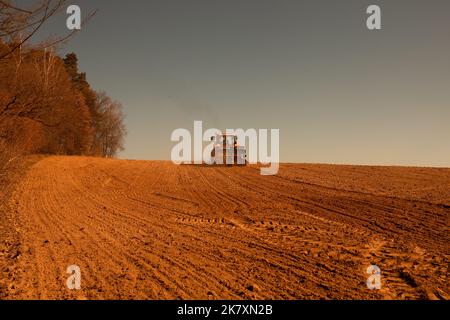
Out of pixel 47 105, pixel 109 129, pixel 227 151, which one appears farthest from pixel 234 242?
pixel 109 129

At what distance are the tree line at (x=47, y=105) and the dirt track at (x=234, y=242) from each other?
244 cm

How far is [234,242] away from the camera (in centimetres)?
741

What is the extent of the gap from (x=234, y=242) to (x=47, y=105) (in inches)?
170

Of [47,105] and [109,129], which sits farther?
[109,129]

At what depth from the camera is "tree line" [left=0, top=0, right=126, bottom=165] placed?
450 cm

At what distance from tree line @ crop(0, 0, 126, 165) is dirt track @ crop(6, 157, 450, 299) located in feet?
7.99

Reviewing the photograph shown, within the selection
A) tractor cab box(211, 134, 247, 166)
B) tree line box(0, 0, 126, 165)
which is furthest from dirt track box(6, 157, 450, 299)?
tractor cab box(211, 134, 247, 166)

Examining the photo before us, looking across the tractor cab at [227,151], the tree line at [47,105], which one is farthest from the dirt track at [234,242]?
the tractor cab at [227,151]

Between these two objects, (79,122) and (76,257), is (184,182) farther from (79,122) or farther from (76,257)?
(79,122)

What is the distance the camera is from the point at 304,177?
19.7 meters

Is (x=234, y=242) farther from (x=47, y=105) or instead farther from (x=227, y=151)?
(x=227, y=151)

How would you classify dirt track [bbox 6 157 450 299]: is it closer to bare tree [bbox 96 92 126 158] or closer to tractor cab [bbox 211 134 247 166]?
tractor cab [bbox 211 134 247 166]
